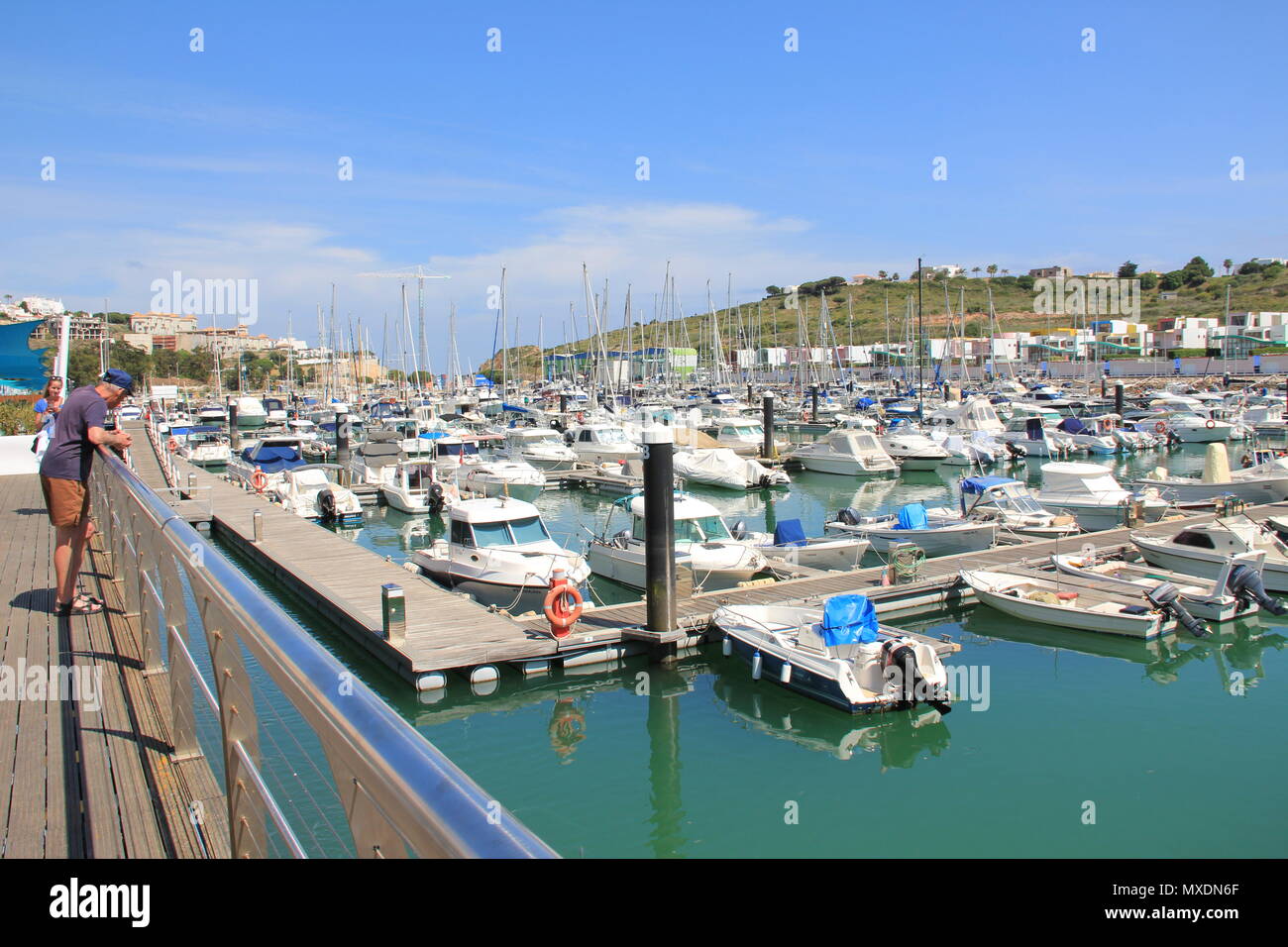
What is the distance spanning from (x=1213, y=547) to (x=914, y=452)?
2585cm

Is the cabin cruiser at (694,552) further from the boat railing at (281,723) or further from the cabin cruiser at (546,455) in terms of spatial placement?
the cabin cruiser at (546,455)

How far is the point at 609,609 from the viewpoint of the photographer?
63.3 ft

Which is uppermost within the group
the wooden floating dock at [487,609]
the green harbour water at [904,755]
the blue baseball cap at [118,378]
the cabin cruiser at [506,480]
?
the blue baseball cap at [118,378]

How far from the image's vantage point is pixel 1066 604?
20.2 m

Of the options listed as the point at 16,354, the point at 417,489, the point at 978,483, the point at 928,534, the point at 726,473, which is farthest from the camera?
the point at 726,473

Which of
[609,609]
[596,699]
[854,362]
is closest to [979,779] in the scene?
[596,699]

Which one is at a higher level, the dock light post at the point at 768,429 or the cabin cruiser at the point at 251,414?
the cabin cruiser at the point at 251,414

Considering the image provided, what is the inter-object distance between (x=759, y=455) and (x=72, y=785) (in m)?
47.9

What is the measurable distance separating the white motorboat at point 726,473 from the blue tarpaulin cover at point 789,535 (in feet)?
56.9

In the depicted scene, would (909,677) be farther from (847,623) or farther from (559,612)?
(559,612)

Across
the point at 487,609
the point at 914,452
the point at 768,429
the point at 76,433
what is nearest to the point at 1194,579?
the point at 487,609

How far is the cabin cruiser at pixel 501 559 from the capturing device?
68.3 ft

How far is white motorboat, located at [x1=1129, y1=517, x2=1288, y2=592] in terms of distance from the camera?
2298cm

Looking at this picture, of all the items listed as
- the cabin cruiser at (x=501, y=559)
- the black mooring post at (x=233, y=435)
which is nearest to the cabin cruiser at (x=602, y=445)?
the black mooring post at (x=233, y=435)
